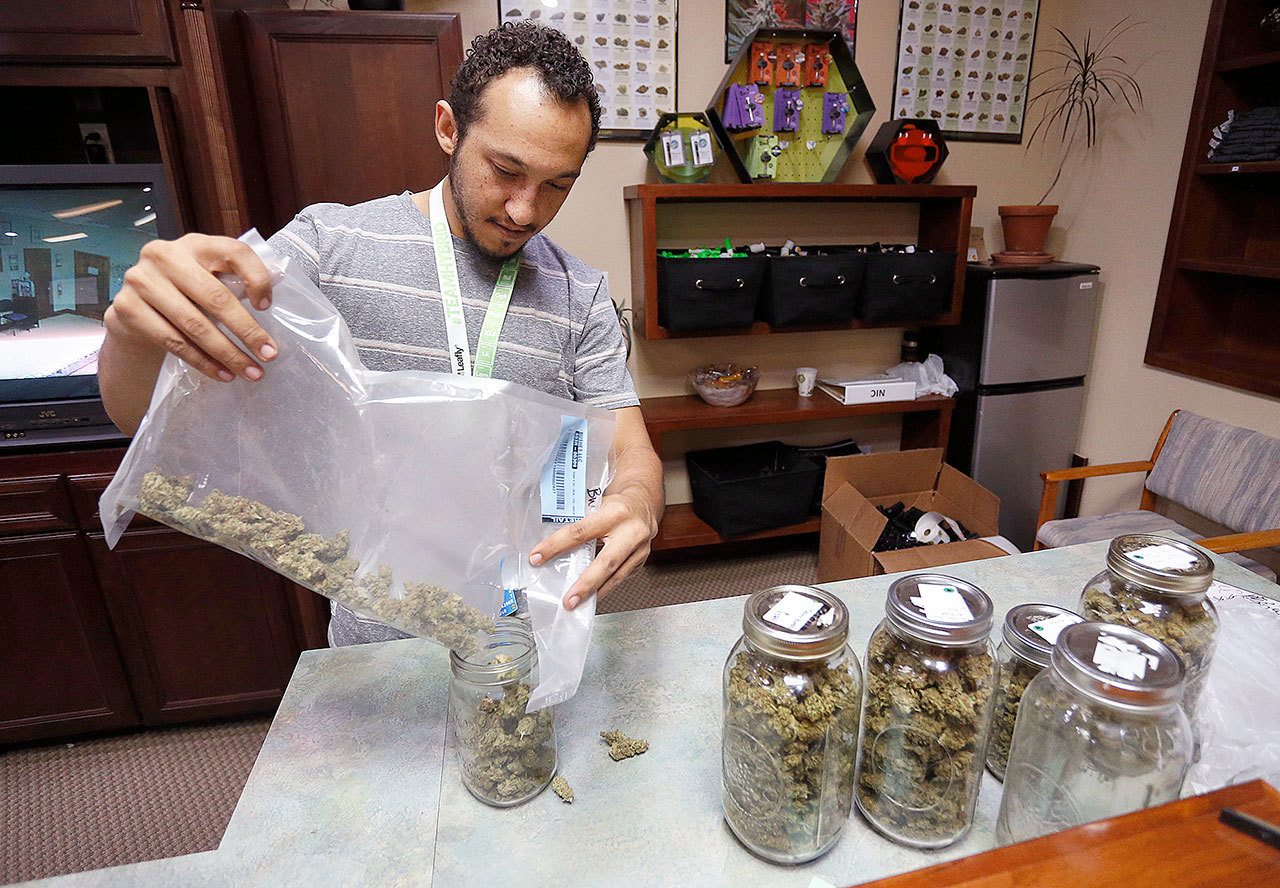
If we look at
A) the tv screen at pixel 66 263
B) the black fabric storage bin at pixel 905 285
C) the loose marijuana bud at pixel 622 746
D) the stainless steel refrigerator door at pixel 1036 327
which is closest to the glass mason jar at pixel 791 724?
the loose marijuana bud at pixel 622 746

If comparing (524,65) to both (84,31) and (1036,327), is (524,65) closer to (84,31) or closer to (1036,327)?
(84,31)

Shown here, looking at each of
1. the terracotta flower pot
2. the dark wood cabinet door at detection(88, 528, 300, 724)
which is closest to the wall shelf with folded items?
the terracotta flower pot

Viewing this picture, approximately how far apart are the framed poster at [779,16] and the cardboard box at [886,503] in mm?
1631

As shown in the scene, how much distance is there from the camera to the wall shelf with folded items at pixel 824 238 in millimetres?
2385

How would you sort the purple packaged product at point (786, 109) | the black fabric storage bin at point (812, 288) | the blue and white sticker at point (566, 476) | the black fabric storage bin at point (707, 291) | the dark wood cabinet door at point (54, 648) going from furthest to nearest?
the purple packaged product at point (786, 109) → the black fabric storage bin at point (812, 288) → the black fabric storage bin at point (707, 291) → the dark wood cabinet door at point (54, 648) → the blue and white sticker at point (566, 476)

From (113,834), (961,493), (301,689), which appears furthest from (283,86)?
(961,493)

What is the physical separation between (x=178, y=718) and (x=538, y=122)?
2.04 metres

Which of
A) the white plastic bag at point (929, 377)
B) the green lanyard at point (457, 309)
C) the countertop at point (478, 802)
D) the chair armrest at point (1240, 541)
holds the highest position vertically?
the green lanyard at point (457, 309)

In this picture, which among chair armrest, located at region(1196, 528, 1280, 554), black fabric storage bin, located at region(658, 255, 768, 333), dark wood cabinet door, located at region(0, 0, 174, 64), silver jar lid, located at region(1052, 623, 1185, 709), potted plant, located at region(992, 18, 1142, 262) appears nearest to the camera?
silver jar lid, located at region(1052, 623, 1185, 709)

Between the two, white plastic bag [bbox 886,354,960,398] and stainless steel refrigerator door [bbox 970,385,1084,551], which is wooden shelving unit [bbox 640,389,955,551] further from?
stainless steel refrigerator door [bbox 970,385,1084,551]

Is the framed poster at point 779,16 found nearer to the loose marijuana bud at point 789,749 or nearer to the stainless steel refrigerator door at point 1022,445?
the stainless steel refrigerator door at point 1022,445

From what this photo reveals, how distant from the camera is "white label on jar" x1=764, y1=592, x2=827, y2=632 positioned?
552mm

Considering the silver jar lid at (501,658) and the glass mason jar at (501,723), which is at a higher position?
the silver jar lid at (501,658)

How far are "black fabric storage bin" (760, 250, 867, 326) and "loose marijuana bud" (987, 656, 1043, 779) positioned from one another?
1.97 m
